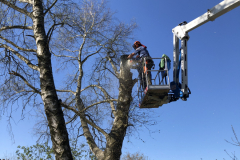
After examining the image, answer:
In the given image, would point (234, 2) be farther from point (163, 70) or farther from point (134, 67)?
point (134, 67)

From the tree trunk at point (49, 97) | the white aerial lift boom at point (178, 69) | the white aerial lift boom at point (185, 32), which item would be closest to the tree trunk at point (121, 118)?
the white aerial lift boom at point (178, 69)

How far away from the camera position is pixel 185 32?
644 centimetres

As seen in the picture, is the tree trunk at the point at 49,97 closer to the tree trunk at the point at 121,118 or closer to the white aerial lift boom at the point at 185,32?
the tree trunk at the point at 121,118

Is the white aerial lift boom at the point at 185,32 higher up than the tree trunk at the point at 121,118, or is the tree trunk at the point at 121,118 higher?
the white aerial lift boom at the point at 185,32

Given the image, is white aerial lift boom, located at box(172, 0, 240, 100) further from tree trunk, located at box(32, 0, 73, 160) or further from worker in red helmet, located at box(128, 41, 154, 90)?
tree trunk, located at box(32, 0, 73, 160)

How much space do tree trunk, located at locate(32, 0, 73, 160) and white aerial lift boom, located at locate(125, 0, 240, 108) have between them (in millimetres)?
2076

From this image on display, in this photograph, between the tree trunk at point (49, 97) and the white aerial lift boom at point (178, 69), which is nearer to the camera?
the tree trunk at point (49, 97)

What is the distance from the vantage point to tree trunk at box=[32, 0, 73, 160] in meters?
4.07

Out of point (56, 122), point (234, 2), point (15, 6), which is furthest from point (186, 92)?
point (15, 6)

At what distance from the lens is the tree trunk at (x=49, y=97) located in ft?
13.4

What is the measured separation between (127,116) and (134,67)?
1.34 m

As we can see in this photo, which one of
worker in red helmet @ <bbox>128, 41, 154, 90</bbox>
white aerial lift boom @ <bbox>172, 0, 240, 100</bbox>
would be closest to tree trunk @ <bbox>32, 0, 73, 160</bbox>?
worker in red helmet @ <bbox>128, 41, 154, 90</bbox>

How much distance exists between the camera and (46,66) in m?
4.57

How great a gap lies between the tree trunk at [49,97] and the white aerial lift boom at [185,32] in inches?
124
